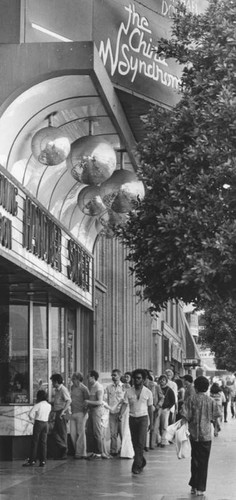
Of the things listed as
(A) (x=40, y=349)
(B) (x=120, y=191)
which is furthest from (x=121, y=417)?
(B) (x=120, y=191)

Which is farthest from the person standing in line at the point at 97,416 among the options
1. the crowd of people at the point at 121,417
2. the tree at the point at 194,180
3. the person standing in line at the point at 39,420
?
the tree at the point at 194,180

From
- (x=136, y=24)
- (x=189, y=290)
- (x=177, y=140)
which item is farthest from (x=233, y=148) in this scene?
(x=136, y=24)

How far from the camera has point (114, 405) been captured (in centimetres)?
1806

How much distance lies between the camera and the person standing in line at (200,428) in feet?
40.6

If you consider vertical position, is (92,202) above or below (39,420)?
above

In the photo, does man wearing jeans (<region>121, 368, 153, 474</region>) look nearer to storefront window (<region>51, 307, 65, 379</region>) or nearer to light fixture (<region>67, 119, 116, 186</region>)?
light fixture (<region>67, 119, 116, 186</region>)

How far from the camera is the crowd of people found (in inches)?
494

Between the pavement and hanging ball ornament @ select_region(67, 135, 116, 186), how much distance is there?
4.15 meters

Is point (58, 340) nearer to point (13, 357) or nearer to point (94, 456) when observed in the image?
point (13, 357)

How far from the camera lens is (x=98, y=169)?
42.9 ft

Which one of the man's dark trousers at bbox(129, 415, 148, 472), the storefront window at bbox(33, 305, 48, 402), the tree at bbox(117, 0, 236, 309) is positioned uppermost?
the tree at bbox(117, 0, 236, 309)

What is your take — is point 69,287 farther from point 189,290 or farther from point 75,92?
point 189,290

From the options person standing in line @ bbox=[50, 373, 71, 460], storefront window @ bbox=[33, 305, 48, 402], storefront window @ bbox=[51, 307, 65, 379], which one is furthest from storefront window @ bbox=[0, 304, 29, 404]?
storefront window @ bbox=[51, 307, 65, 379]

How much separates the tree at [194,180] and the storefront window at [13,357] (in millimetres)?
5715
